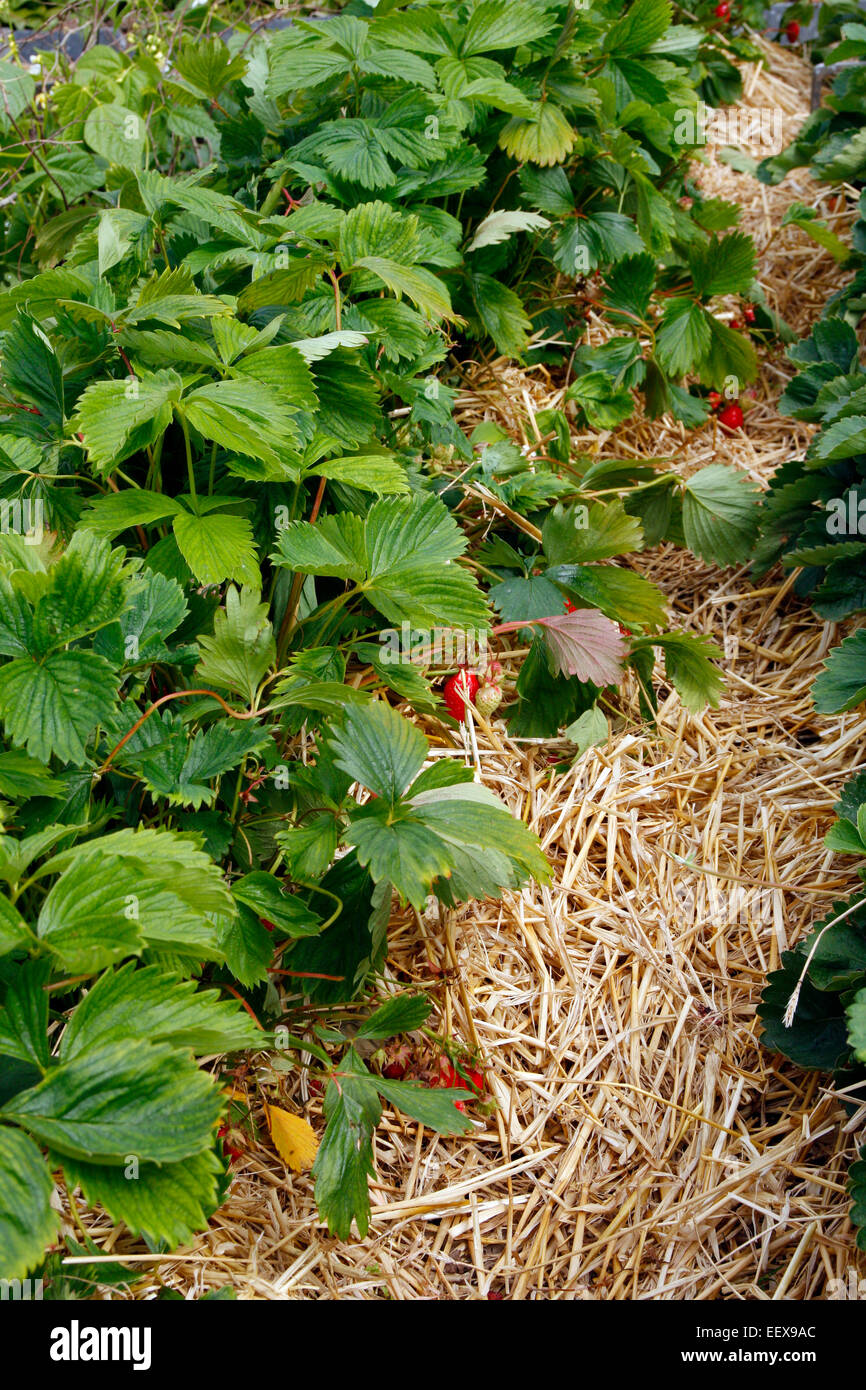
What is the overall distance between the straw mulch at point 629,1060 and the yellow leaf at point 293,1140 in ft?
0.07

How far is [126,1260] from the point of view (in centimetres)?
97

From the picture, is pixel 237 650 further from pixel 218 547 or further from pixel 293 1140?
pixel 293 1140

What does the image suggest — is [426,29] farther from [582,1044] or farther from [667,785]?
[582,1044]

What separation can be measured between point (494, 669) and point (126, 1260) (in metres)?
0.82

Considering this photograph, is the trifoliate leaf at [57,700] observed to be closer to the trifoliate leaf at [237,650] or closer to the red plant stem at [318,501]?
the trifoliate leaf at [237,650]

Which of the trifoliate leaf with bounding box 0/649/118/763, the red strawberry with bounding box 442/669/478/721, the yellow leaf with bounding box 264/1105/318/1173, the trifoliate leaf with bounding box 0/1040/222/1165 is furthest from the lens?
the red strawberry with bounding box 442/669/478/721

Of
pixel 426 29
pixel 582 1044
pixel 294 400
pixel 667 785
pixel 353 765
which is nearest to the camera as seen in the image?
pixel 353 765

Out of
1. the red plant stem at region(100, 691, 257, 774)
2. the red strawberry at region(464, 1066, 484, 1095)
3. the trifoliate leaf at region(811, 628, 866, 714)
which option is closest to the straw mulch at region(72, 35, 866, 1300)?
the red strawberry at region(464, 1066, 484, 1095)

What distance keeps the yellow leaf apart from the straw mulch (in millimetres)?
22

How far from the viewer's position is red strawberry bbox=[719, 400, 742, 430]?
2.00 metres

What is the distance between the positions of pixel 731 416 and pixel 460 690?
0.91 meters

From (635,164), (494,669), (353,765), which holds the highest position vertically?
(635,164)

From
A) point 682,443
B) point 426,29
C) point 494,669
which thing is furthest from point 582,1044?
point 426,29

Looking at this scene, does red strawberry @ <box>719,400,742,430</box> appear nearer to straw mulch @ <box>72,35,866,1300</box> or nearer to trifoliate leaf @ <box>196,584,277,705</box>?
straw mulch @ <box>72,35,866,1300</box>
